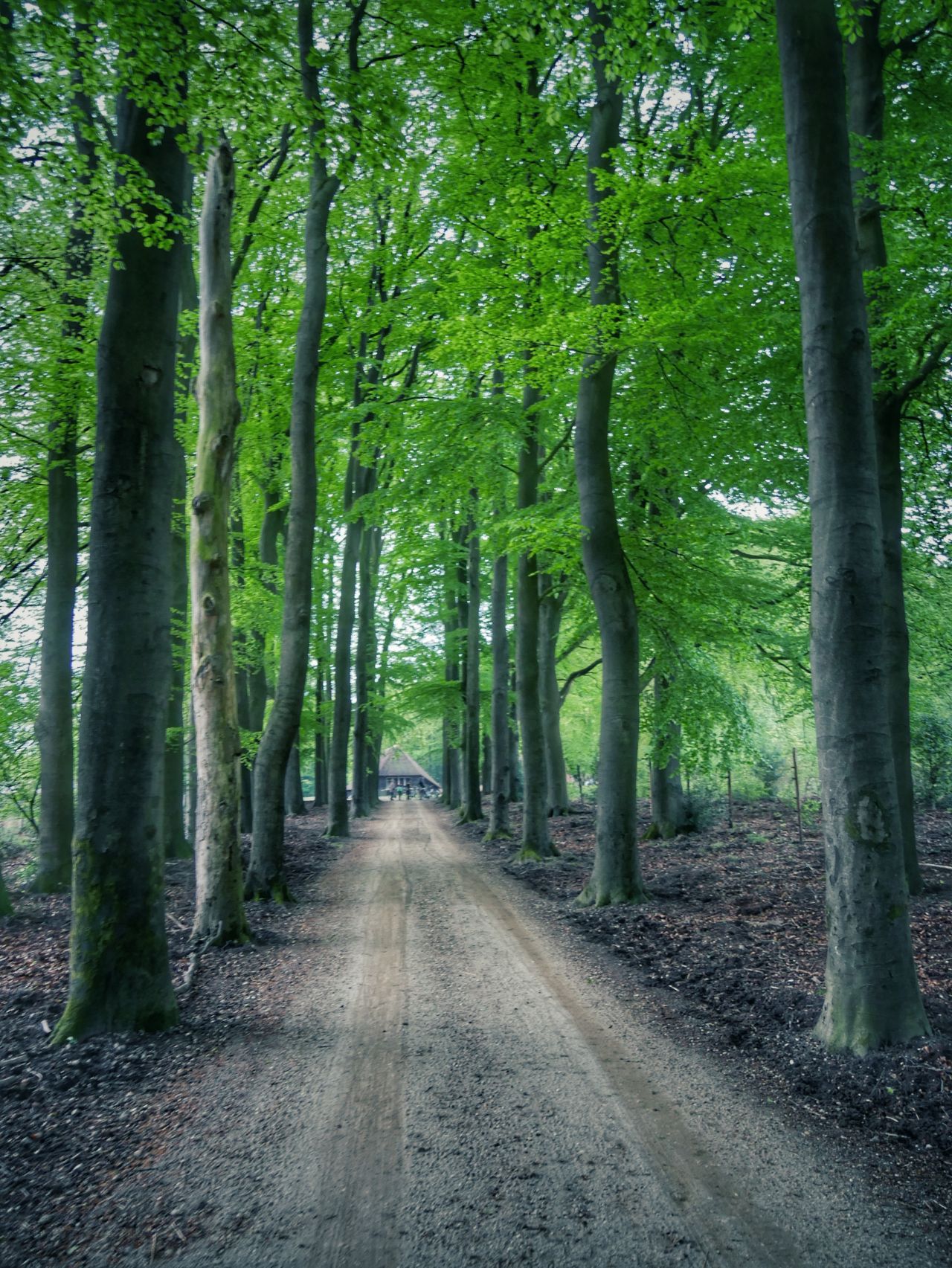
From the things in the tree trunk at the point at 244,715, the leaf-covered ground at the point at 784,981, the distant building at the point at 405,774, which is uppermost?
the tree trunk at the point at 244,715

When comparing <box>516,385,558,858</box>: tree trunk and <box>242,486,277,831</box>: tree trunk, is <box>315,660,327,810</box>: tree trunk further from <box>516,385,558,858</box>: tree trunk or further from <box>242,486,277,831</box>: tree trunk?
<box>516,385,558,858</box>: tree trunk

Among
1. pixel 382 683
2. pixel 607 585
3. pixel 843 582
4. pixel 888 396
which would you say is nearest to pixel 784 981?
pixel 843 582

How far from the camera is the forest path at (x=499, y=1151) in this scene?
2.93 metres

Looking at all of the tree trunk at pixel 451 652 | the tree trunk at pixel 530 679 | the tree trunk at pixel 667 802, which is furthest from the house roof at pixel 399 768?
the tree trunk at pixel 530 679

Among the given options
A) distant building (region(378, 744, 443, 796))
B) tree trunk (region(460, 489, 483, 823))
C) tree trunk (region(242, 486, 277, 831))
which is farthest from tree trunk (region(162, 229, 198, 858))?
distant building (region(378, 744, 443, 796))

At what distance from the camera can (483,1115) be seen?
4.03 metres

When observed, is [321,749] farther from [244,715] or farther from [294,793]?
[244,715]

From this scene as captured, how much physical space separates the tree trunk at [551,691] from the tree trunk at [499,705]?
934 millimetres

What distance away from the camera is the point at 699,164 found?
8.45 m

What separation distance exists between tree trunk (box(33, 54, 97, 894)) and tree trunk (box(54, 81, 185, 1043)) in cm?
603

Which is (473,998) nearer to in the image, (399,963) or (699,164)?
(399,963)

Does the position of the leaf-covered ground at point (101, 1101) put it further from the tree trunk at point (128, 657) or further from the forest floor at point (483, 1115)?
the tree trunk at point (128, 657)

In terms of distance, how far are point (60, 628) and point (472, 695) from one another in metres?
12.7

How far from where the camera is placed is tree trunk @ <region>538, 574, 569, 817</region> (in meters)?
18.3
